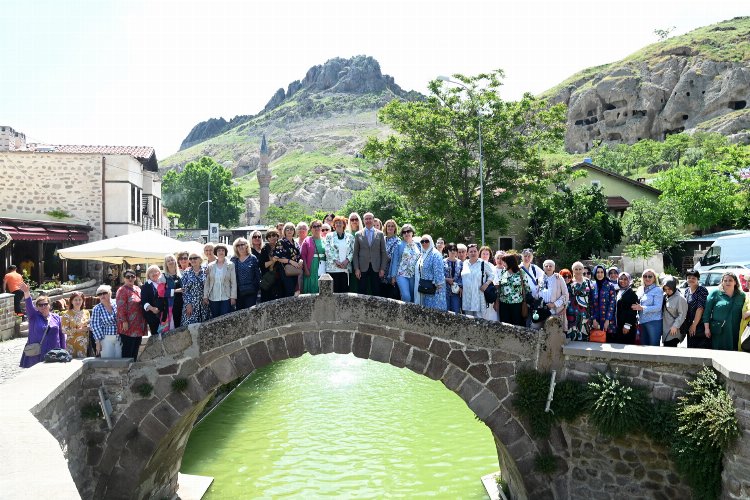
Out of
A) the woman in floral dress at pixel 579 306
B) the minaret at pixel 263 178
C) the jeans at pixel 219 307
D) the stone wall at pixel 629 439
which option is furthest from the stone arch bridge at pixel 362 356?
the minaret at pixel 263 178

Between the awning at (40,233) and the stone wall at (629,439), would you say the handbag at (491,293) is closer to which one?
the stone wall at (629,439)

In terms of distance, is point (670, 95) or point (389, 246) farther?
point (670, 95)

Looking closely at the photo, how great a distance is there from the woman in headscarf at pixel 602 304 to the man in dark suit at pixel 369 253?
2978 millimetres

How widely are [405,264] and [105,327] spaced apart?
174 inches

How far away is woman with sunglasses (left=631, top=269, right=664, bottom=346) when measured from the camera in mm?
8602

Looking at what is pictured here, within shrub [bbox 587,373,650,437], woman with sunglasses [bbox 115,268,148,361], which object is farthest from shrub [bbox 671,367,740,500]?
woman with sunglasses [bbox 115,268,148,361]

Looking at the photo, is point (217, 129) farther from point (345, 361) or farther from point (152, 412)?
point (152, 412)

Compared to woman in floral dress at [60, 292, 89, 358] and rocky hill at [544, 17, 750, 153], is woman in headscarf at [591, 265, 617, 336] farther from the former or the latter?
rocky hill at [544, 17, 750, 153]

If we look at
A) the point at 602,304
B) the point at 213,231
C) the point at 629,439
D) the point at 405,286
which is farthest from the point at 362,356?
the point at 213,231

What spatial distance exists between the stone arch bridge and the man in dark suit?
0.46 m

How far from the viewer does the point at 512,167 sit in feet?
91.8

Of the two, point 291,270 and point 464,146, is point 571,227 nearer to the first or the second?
point 464,146

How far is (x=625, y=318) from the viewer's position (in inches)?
344

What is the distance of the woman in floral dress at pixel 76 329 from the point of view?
9.23 metres
